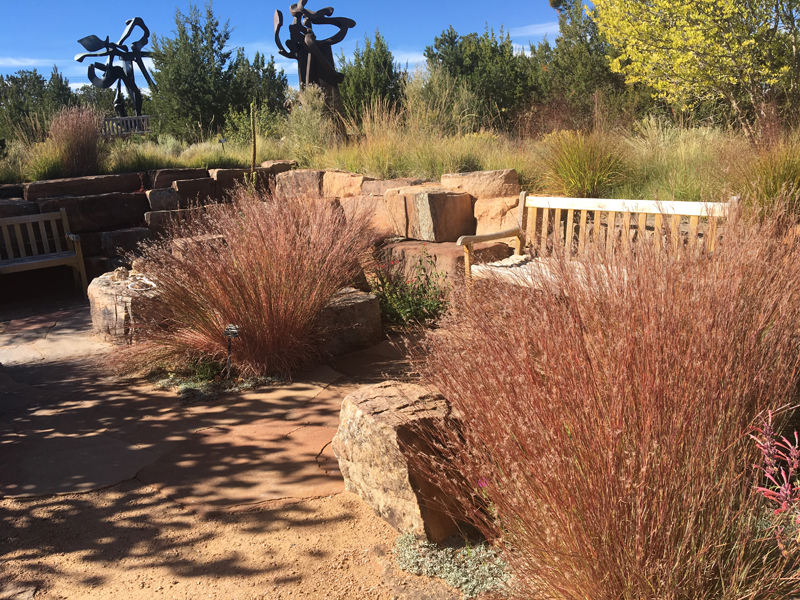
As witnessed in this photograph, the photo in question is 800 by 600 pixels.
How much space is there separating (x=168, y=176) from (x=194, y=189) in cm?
42

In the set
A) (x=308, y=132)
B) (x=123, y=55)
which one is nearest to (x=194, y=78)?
(x=123, y=55)

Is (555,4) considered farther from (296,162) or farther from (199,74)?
(296,162)

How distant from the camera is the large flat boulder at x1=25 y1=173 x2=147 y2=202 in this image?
25.0 ft

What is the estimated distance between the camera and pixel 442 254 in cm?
504

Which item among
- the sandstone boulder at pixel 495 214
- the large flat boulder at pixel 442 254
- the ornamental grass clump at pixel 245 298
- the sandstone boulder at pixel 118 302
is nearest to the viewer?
the ornamental grass clump at pixel 245 298

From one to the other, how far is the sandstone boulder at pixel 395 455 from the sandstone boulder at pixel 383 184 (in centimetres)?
439

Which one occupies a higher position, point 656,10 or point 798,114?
point 656,10

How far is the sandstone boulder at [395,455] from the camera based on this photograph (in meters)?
2.13

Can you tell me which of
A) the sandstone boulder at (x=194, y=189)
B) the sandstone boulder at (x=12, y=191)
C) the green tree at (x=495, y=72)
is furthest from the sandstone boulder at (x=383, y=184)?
the green tree at (x=495, y=72)

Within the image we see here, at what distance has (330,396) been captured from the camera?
11.6ft

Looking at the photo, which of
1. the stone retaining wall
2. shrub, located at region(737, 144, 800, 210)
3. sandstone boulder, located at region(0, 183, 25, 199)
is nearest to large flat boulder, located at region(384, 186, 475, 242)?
the stone retaining wall

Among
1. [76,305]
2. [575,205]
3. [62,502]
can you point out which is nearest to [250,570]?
[62,502]

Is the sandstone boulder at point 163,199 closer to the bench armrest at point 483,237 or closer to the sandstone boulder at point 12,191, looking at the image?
the sandstone boulder at point 12,191

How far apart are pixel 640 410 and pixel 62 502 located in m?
2.37
